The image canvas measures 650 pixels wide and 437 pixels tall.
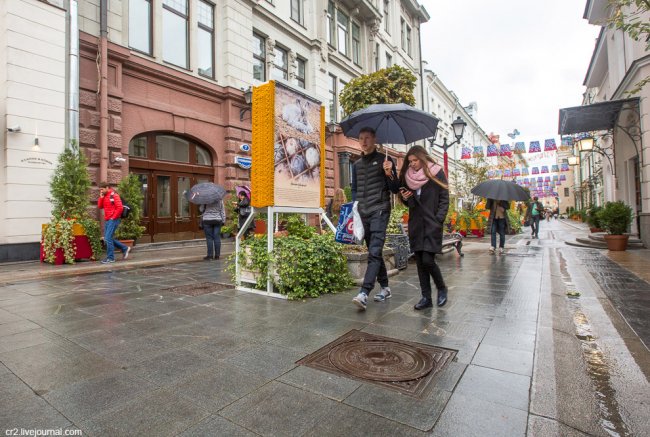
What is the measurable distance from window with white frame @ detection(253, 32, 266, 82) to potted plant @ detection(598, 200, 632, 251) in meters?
13.1

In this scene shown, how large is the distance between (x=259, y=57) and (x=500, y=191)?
37.3 feet

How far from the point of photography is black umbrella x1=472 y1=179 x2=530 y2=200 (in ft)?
29.7

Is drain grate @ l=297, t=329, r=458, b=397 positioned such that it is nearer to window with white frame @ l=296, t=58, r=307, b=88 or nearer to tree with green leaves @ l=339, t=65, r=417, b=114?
tree with green leaves @ l=339, t=65, r=417, b=114

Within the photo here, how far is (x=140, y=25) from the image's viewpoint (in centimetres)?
1138

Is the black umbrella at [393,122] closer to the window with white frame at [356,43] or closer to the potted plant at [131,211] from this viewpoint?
the potted plant at [131,211]

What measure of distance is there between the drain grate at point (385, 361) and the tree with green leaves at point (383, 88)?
6588 mm

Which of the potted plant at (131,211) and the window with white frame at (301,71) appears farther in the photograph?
the window with white frame at (301,71)

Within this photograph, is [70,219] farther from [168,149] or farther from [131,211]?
[168,149]

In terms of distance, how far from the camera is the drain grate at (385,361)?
2369mm

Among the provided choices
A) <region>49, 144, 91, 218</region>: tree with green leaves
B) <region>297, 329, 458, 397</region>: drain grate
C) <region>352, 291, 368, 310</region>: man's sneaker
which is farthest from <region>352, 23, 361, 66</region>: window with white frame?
<region>297, 329, 458, 397</region>: drain grate

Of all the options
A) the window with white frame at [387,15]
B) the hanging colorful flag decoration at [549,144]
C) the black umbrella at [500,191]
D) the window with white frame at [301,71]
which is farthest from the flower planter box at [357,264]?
the window with white frame at [387,15]

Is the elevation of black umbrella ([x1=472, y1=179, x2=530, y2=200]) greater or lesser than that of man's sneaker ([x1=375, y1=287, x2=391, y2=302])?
greater

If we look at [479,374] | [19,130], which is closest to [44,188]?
[19,130]

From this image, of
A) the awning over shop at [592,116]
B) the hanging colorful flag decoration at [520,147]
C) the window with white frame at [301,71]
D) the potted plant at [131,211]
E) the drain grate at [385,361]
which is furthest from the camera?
the hanging colorful flag decoration at [520,147]
